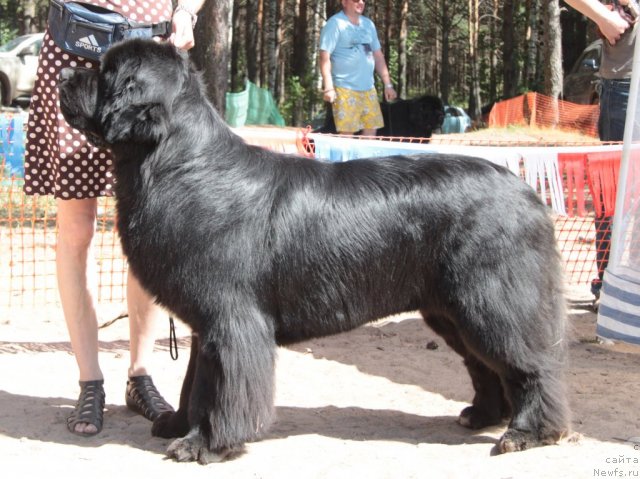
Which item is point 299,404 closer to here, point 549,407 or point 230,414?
point 230,414

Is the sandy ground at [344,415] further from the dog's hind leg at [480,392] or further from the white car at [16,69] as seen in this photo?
the white car at [16,69]

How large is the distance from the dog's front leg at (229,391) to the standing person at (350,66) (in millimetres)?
5802

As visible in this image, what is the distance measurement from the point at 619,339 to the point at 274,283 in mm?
1880

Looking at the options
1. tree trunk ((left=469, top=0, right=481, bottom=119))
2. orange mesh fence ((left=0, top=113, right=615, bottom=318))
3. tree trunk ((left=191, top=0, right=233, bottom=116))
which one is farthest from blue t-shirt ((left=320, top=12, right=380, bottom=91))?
tree trunk ((left=469, top=0, right=481, bottom=119))

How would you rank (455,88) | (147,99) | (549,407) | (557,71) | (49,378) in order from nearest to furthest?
1. (147,99)
2. (549,407)
3. (49,378)
4. (557,71)
5. (455,88)

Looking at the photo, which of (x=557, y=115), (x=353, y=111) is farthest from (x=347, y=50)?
(x=557, y=115)

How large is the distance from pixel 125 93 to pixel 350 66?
6.02 meters

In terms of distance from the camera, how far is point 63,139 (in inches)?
135

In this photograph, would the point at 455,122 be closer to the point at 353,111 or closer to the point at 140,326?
the point at 353,111

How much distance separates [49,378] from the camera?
4273 mm

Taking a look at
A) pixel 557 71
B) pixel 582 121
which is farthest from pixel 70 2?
pixel 582 121

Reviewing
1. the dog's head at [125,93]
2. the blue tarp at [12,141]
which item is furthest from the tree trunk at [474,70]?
the dog's head at [125,93]

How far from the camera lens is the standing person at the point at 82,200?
11.3ft

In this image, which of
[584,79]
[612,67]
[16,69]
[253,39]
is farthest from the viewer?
[253,39]
